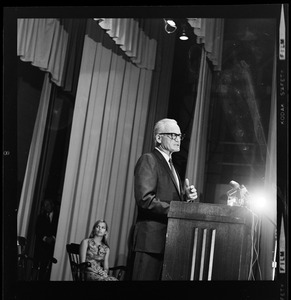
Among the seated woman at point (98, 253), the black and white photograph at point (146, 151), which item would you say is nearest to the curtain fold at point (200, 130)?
the black and white photograph at point (146, 151)

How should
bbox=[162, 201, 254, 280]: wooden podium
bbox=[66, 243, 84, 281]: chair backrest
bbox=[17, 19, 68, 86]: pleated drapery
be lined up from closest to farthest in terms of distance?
1. bbox=[162, 201, 254, 280]: wooden podium
2. bbox=[66, 243, 84, 281]: chair backrest
3. bbox=[17, 19, 68, 86]: pleated drapery

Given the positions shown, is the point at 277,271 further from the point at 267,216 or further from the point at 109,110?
the point at 109,110

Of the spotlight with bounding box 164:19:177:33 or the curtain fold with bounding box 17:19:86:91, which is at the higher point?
the spotlight with bounding box 164:19:177:33

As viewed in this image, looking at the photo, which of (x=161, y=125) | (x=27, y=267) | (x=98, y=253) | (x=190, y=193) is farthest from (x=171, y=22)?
(x=27, y=267)

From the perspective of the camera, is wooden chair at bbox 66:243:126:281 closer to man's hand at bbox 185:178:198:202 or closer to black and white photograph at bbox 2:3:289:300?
black and white photograph at bbox 2:3:289:300

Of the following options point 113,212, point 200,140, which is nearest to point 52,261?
point 113,212

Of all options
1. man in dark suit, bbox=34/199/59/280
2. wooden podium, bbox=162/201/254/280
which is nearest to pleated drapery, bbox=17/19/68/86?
man in dark suit, bbox=34/199/59/280

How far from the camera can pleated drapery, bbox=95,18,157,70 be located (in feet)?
8.70

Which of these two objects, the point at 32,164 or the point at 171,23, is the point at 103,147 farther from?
the point at 171,23

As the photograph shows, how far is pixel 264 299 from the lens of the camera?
247 centimetres

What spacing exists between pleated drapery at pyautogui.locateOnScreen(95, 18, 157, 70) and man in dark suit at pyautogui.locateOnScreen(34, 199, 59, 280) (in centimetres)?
69

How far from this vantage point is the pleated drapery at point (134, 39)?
2650mm

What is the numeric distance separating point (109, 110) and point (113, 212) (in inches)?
16.5

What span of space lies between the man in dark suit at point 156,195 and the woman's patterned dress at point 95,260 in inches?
4.9
